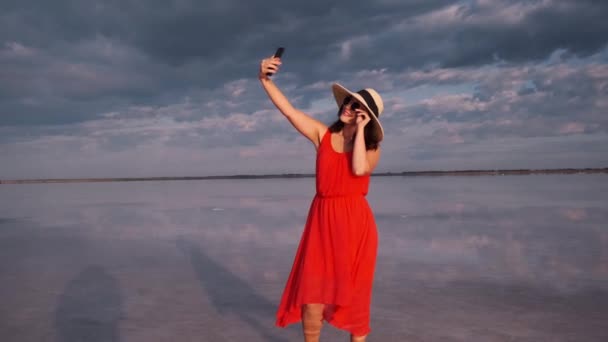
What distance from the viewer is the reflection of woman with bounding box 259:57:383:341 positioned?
9.29ft

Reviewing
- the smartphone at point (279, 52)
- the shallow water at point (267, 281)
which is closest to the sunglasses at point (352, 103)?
the smartphone at point (279, 52)

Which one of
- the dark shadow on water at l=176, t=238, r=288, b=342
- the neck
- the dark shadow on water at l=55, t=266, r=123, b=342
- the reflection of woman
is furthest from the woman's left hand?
the dark shadow on water at l=55, t=266, r=123, b=342

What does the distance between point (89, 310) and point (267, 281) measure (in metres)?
1.76

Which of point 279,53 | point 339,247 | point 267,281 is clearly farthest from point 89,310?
point 279,53

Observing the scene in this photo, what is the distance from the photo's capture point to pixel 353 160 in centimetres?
273

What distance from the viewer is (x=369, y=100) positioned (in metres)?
2.79

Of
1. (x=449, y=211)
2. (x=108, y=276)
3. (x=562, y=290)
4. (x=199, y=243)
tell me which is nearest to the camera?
(x=562, y=290)

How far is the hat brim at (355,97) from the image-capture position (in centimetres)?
271

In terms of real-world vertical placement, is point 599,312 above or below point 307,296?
below

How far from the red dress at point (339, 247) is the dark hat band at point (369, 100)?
0.92 ft

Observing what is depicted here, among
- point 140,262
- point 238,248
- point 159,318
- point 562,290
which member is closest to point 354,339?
point 159,318

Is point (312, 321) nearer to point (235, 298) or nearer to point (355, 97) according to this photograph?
point (355, 97)

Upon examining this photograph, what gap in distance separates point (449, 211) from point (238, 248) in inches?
254

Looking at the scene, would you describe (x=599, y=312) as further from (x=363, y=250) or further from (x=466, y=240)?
(x=466, y=240)
